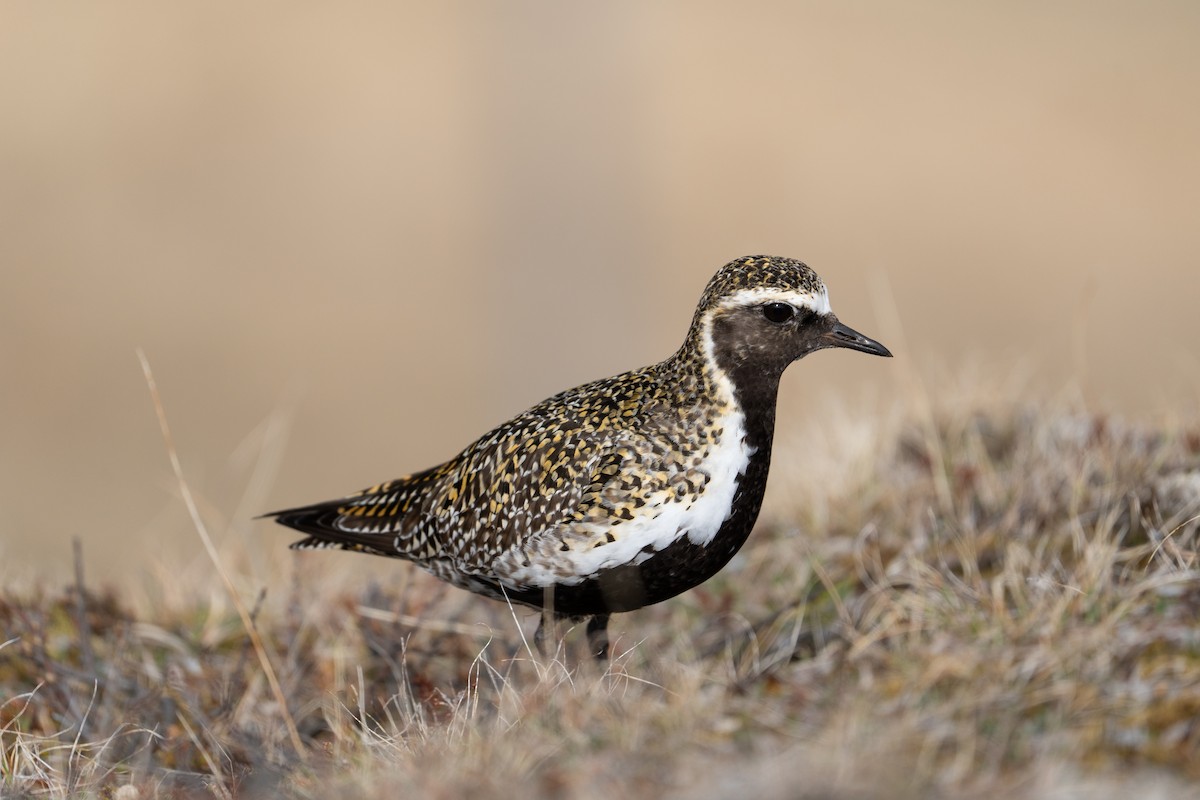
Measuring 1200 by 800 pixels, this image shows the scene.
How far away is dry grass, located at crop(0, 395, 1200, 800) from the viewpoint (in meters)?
3.15

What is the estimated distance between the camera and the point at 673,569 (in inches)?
161

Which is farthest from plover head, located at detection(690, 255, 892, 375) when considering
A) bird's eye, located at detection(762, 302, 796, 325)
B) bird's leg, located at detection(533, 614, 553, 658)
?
bird's leg, located at detection(533, 614, 553, 658)

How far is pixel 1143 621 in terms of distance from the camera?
373 cm

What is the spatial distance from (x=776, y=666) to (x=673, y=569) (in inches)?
18.3

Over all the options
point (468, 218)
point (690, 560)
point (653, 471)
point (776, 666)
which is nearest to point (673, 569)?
point (690, 560)

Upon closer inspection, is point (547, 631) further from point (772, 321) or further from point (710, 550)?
point (772, 321)

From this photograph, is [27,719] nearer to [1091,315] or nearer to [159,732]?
[159,732]

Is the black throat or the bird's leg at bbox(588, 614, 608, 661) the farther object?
the bird's leg at bbox(588, 614, 608, 661)

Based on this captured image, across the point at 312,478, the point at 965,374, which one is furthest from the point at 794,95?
the point at 965,374

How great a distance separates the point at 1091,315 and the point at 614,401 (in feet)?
51.2

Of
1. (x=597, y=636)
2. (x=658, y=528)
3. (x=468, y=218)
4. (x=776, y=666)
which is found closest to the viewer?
(x=658, y=528)

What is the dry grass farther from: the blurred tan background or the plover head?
the blurred tan background

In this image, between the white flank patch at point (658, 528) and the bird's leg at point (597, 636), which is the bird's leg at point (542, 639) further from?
the white flank patch at point (658, 528)

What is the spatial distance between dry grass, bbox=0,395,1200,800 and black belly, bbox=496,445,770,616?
22 cm
